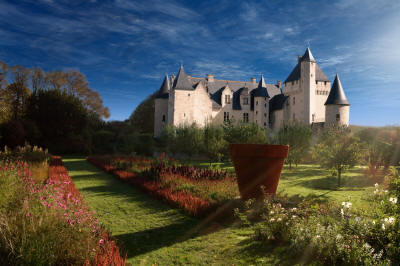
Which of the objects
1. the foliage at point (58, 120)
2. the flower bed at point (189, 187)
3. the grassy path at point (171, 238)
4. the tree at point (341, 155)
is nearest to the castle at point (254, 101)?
the foliage at point (58, 120)

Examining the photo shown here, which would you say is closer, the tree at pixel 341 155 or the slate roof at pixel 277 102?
the tree at pixel 341 155

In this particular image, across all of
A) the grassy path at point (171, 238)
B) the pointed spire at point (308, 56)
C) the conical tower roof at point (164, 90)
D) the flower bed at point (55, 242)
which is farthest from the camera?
the conical tower roof at point (164, 90)

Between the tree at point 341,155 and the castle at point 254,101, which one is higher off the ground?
the castle at point 254,101

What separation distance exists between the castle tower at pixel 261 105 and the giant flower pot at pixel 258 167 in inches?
1422

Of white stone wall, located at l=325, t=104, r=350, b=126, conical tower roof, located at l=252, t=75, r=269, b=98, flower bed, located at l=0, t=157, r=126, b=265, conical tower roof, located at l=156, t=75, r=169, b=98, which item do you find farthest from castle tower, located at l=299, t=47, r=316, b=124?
flower bed, located at l=0, t=157, r=126, b=265

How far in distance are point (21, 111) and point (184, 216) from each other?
34350mm

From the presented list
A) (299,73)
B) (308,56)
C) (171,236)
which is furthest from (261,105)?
(171,236)

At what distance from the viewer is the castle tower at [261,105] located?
42.5 m

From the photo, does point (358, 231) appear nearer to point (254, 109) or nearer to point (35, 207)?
point (35, 207)

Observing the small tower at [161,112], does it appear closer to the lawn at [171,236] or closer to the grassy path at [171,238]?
the lawn at [171,236]

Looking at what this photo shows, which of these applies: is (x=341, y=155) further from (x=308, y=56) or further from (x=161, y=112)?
(x=161, y=112)

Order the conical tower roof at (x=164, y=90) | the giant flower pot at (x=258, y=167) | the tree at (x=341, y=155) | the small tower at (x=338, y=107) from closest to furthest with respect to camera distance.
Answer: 1. the giant flower pot at (x=258, y=167)
2. the tree at (x=341, y=155)
3. the small tower at (x=338, y=107)
4. the conical tower roof at (x=164, y=90)

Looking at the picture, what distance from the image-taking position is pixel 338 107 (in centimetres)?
3478

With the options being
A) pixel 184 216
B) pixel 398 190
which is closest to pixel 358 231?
pixel 398 190
